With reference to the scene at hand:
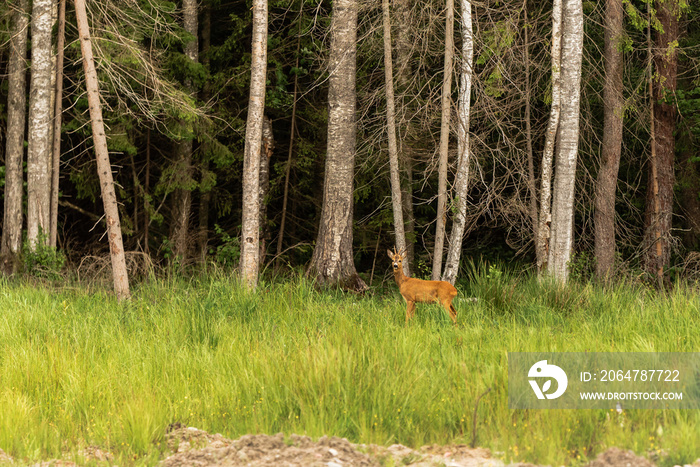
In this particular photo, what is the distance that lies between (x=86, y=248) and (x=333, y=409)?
1401 cm

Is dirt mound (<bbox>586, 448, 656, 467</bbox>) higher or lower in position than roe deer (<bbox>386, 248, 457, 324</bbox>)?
lower

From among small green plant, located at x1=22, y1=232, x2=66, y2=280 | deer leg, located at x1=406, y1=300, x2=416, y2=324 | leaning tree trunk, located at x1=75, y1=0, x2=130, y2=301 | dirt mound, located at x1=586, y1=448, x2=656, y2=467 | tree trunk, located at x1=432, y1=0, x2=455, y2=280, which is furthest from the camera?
small green plant, located at x1=22, y1=232, x2=66, y2=280

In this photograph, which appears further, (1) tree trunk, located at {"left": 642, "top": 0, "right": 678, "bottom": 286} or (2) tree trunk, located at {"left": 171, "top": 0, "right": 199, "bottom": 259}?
(2) tree trunk, located at {"left": 171, "top": 0, "right": 199, "bottom": 259}

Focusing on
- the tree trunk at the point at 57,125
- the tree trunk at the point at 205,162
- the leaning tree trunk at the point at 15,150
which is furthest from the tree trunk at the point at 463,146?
the leaning tree trunk at the point at 15,150

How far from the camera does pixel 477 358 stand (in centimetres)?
633

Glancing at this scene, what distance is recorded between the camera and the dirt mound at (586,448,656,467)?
410cm

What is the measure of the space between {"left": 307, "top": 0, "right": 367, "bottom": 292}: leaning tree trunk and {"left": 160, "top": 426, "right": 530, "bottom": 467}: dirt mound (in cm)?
719

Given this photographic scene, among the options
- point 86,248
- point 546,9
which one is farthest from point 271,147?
point 546,9

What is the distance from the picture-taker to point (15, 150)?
13.5m

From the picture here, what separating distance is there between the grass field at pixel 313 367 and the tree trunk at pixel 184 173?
614cm

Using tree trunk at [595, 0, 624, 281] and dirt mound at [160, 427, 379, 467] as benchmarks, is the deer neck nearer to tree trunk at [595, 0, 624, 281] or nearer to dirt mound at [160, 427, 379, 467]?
dirt mound at [160, 427, 379, 467]

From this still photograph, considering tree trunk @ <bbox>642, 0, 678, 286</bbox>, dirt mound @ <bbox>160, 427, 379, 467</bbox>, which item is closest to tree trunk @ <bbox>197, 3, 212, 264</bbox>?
tree trunk @ <bbox>642, 0, 678, 286</bbox>

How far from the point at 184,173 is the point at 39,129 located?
343 cm

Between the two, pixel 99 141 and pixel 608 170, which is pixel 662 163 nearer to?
pixel 608 170
